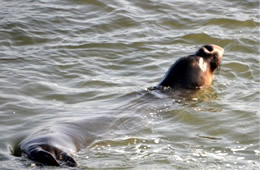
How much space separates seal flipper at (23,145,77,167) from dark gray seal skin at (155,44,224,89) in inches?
90.4

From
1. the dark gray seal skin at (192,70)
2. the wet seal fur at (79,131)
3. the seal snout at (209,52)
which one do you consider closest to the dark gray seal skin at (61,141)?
the wet seal fur at (79,131)

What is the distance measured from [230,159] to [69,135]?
144 centimetres

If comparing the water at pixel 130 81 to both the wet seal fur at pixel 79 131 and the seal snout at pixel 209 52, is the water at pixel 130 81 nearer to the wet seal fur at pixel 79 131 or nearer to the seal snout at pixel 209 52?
the wet seal fur at pixel 79 131

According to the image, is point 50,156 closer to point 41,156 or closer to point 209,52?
point 41,156

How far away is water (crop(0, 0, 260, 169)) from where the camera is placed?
5.74 metres

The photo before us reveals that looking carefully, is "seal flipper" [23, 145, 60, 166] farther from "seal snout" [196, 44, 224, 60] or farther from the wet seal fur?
"seal snout" [196, 44, 224, 60]

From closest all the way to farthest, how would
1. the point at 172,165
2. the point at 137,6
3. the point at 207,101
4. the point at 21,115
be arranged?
the point at 172,165 → the point at 21,115 → the point at 207,101 → the point at 137,6

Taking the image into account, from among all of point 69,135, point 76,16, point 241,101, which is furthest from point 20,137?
point 76,16

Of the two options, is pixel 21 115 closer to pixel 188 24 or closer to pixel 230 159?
pixel 230 159

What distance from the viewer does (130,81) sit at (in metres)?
8.15

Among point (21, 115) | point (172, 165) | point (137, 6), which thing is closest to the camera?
point (172, 165)

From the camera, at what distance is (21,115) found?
667 cm

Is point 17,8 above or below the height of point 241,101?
above

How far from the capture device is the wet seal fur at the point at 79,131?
492 cm
